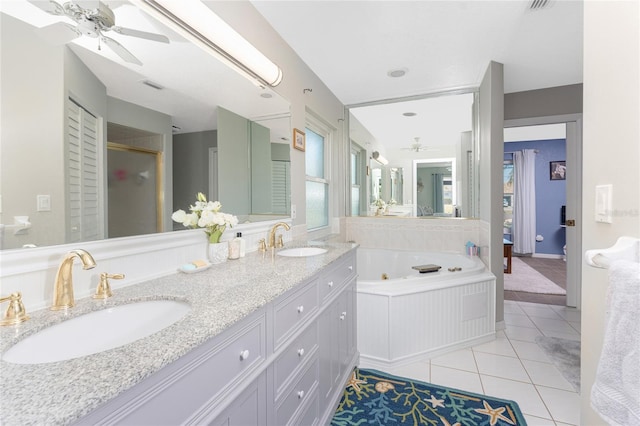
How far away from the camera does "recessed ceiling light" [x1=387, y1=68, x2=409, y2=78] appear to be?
2666 millimetres

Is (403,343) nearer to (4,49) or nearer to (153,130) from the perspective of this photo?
(153,130)

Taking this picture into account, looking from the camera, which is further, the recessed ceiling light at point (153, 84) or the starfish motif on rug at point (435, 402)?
the starfish motif on rug at point (435, 402)

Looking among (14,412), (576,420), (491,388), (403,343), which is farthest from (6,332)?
(576,420)

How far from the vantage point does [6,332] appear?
67cm

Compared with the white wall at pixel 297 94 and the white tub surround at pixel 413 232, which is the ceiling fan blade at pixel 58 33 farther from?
the white tub surround at pixel 413 232

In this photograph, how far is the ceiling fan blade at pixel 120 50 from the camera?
3.34 ft

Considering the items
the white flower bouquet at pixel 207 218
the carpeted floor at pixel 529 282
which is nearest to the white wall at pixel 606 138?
the white flower bouquet at pixel 207 218

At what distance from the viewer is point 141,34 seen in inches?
44.4

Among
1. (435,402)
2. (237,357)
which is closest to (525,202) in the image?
(435,402)

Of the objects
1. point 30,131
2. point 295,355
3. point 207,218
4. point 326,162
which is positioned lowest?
point 295,355

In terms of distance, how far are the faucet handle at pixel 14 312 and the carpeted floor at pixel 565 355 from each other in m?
2.72

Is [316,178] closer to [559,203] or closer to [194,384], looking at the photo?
[194,384]

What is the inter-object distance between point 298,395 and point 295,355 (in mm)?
178

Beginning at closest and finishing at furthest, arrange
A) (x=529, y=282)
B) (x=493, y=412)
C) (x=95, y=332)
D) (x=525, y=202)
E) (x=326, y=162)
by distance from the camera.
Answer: (x=95, y=332) < (x=493, y=412) < (x=326, y=162) < (x=529, y=282) < (x=525, y=202)
